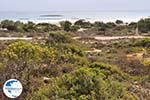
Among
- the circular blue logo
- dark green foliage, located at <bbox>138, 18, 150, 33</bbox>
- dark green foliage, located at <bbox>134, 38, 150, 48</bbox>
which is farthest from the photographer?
dark green foliage, located at <bbox>138, 18, 150, 33</bbox>

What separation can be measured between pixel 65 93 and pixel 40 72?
4.27 metres

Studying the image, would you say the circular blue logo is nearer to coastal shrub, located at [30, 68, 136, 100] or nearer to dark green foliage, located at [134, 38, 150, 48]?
coastal shrub, located at [30, 68, 136, 100]

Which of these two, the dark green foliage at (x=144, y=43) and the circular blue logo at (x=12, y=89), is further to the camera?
the dark green foliage at (x=144, y=43)

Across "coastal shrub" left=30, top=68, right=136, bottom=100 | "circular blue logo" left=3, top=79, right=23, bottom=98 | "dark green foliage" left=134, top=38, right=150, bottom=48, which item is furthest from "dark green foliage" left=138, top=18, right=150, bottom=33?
"circular blue logo" left=3, top=79, right=23, bottom=98

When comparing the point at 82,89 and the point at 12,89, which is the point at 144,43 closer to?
the point at 82,89

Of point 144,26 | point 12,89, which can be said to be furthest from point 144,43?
point 144,26

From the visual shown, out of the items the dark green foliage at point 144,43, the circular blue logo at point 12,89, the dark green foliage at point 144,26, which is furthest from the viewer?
the dark green foliage at point 144,26

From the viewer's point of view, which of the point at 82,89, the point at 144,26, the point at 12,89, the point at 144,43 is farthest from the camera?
the point at 144,26

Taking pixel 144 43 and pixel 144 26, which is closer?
pixel 144 43

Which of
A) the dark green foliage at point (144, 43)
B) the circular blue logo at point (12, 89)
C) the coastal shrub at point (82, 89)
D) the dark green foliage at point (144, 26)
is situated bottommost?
the dark green foliage at point (144, 26)

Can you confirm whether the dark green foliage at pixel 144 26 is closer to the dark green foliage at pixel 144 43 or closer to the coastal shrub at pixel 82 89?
the dark green foliage at pixel 144 43

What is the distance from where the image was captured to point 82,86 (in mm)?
9555

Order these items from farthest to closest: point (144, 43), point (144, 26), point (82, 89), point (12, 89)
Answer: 1. point (144, 26)
2. point (144, 43)
3. point (82, 89)
4. point (12, 89)

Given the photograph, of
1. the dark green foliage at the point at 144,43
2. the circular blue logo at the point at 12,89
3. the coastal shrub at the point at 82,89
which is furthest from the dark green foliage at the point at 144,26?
the circular blue logo at the point at 12,89
